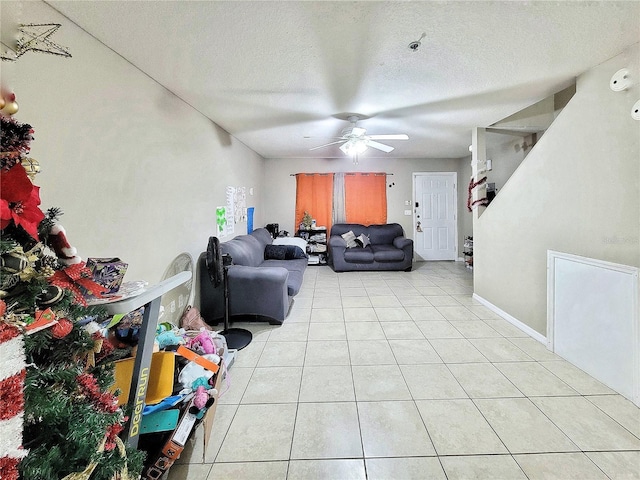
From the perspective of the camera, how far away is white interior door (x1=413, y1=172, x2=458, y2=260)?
6078 mm

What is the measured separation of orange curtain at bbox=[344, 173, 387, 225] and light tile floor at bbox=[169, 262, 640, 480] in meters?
3.57

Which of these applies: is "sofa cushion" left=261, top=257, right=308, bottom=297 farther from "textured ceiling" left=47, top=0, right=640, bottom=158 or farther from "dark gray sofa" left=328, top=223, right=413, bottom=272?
"textured ceiling" left=47, top=0, right=640, bottom=158

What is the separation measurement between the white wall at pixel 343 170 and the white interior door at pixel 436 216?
0.15 metres

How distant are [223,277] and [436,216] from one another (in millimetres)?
5107

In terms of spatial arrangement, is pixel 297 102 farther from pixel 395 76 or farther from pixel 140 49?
pixel 140 49

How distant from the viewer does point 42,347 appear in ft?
2.36

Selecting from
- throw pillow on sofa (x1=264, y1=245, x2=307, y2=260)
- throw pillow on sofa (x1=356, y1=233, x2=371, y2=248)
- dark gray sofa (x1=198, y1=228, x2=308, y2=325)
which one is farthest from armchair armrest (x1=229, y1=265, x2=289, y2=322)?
throw pillow on sofa (x1=356, y1=233, x2=371, y2=248)

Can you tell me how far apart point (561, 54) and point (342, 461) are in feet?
9.37

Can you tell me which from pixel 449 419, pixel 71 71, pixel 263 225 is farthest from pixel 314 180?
pixel 449 419

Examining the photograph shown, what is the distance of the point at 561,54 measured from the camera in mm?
1828

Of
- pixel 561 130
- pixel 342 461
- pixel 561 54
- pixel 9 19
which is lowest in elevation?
pixel 342 461

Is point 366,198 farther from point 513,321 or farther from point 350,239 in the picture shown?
point 513,321

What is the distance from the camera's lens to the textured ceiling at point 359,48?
4.68ft

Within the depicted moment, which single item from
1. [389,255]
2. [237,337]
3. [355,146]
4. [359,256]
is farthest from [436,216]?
[237,337]
